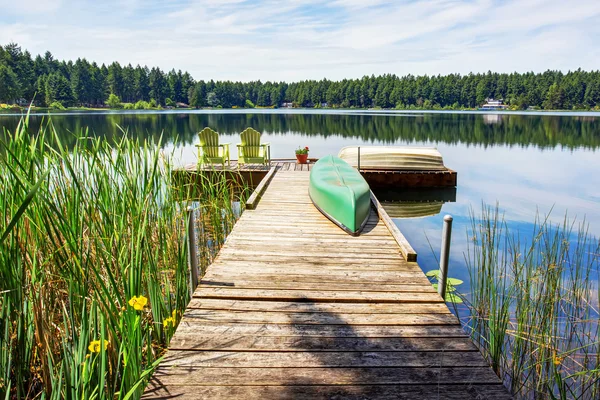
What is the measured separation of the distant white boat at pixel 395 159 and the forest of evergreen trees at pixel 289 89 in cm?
6953

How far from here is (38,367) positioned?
2.38m

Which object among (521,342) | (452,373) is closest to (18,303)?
(452,373)

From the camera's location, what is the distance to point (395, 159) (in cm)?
1209

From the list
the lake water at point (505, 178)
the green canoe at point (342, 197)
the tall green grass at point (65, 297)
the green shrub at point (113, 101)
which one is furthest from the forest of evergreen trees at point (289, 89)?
the tall green grass at point (65, 297)

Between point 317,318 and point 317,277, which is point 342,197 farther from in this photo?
point 317,318

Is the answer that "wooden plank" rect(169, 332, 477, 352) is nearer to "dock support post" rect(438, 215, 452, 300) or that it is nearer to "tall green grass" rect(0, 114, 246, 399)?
"tall green grass" rect(0, 114, 246, 399)

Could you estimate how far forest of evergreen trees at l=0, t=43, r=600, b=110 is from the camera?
82.0m

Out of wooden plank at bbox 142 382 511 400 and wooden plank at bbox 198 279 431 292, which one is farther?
wooden plank at bbox 198 279 431 292

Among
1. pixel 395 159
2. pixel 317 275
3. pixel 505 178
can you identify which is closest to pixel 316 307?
pixel 317 275

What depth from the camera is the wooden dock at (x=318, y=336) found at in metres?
2.12

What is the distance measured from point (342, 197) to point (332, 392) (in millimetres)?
3526

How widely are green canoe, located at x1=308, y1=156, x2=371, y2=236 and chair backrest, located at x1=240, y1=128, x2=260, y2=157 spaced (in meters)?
4.30

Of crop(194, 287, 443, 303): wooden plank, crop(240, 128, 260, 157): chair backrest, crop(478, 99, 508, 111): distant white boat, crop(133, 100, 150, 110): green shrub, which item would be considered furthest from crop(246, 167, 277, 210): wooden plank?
crop(478, 99, 508, 111): distant white boat

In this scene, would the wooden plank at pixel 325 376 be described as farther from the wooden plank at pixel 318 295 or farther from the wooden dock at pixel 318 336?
the wooden plank at pixel 318 295
